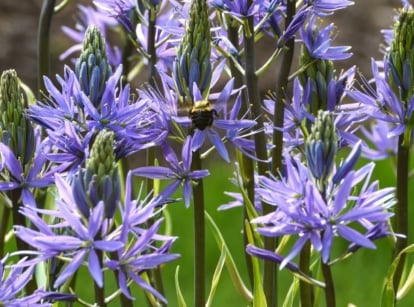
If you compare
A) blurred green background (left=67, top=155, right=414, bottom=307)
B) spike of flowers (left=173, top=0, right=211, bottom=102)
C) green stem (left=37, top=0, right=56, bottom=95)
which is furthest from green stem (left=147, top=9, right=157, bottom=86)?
blurred green background (left=67, top=155, right=414, bottom=307)

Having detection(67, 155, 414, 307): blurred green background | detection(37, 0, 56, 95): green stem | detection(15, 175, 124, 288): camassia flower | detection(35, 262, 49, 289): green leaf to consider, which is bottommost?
detection(67, 155, 414, 307): blurred green background

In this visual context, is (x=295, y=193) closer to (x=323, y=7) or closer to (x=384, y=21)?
(x=323, y=7)

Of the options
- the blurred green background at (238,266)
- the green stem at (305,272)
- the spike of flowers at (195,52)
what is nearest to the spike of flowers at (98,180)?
the spike of flowers at (195,52)

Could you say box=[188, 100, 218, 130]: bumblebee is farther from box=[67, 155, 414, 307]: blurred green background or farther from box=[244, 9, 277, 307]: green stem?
box=[67, 155, 414, 307]: blurred green background

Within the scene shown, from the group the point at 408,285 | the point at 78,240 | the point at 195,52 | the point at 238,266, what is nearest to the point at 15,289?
the point at 78,240

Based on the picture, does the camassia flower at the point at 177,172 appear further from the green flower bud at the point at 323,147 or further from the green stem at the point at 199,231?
the green flower bud at the point at 323,147

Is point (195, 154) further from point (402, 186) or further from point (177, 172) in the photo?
point (402, 186)
